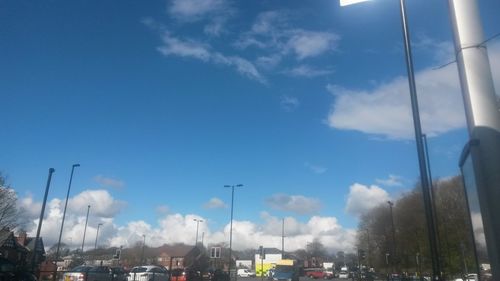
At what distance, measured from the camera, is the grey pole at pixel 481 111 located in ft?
17.7

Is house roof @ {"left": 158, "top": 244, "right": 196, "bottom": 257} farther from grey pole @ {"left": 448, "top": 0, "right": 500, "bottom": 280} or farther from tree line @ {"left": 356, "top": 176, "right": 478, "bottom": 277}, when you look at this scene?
grey pole @ {"left": 448, "top": 0, "right": 500, "bottom": 280}


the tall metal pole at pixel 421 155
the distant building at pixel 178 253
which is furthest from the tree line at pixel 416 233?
the distant building at pixel 178 253

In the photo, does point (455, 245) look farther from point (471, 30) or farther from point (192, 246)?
point (192, 246)

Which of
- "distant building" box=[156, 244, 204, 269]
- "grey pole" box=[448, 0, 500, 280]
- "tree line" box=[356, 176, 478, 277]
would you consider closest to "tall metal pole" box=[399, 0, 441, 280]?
"grey pole" box=[448, 0, 500, 280]

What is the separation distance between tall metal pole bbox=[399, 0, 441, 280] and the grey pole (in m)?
0.66

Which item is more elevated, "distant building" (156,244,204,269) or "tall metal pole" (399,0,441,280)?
"distant building" (156,244,204,269)

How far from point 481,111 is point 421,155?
1031mm

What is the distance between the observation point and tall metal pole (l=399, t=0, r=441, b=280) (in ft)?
19.6

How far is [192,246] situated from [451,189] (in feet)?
261

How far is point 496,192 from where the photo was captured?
17.8ft

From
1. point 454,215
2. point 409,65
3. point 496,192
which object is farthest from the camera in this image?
point 454,215

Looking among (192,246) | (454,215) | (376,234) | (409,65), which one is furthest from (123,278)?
(192,246)

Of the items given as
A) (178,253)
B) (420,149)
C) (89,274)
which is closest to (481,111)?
(420,149)

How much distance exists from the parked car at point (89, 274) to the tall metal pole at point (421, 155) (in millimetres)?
18735
